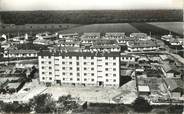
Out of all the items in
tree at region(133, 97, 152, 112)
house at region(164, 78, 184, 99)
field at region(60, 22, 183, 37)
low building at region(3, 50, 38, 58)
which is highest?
field at region(60, 22, 183, 37)

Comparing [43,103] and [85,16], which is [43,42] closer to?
[85,16]

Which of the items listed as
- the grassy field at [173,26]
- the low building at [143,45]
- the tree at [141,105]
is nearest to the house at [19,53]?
the low building at [143,45]

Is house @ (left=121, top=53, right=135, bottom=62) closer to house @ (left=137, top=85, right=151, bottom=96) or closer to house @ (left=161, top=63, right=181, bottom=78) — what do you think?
house @ (left=161, top=63, right=181, bottom=78)

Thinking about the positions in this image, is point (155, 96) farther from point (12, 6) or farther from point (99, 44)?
point (12, 6)

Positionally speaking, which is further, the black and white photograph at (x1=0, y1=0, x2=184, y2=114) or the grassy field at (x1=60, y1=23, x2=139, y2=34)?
the grassy field at (x1=60, y1=23, x2=139, y2=34)

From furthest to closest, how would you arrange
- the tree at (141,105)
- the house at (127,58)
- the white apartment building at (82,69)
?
the house at (127,58) → the white apartment building at (82,69) → the tree at (141,105)

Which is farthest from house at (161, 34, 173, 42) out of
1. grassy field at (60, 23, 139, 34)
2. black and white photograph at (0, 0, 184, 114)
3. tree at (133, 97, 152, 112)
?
tree at (133, 97, 152, 112)

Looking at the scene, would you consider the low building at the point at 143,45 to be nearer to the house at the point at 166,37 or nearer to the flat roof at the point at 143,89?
the house at the point at 166,37
